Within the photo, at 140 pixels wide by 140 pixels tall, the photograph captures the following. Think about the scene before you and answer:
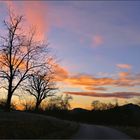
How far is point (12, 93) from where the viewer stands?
6044 centimetres

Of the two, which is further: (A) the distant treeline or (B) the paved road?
(A) the distant treeline

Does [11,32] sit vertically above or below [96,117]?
above

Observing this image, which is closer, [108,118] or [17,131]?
[17,131]

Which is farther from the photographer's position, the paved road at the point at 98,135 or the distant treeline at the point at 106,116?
the distant treeline at the point at 106,116

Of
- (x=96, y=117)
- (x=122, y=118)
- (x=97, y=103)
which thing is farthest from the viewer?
(x=97, y=103)

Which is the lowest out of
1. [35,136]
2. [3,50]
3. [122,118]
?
[35,136]

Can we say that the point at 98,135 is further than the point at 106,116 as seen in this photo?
No

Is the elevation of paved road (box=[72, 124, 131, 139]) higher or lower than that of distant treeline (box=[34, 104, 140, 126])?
lower

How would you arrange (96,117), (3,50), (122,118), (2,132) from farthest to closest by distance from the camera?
(96,117), (122,118), (3,50), (2,132)

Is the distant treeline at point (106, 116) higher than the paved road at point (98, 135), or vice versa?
the distant treeline at point (106, 116)

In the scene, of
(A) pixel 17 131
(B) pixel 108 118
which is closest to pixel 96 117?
(B) pixel 108 118

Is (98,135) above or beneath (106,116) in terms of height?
beneath

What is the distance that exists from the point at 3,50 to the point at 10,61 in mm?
2233

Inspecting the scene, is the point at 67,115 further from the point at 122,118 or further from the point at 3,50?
the point at 3,50
